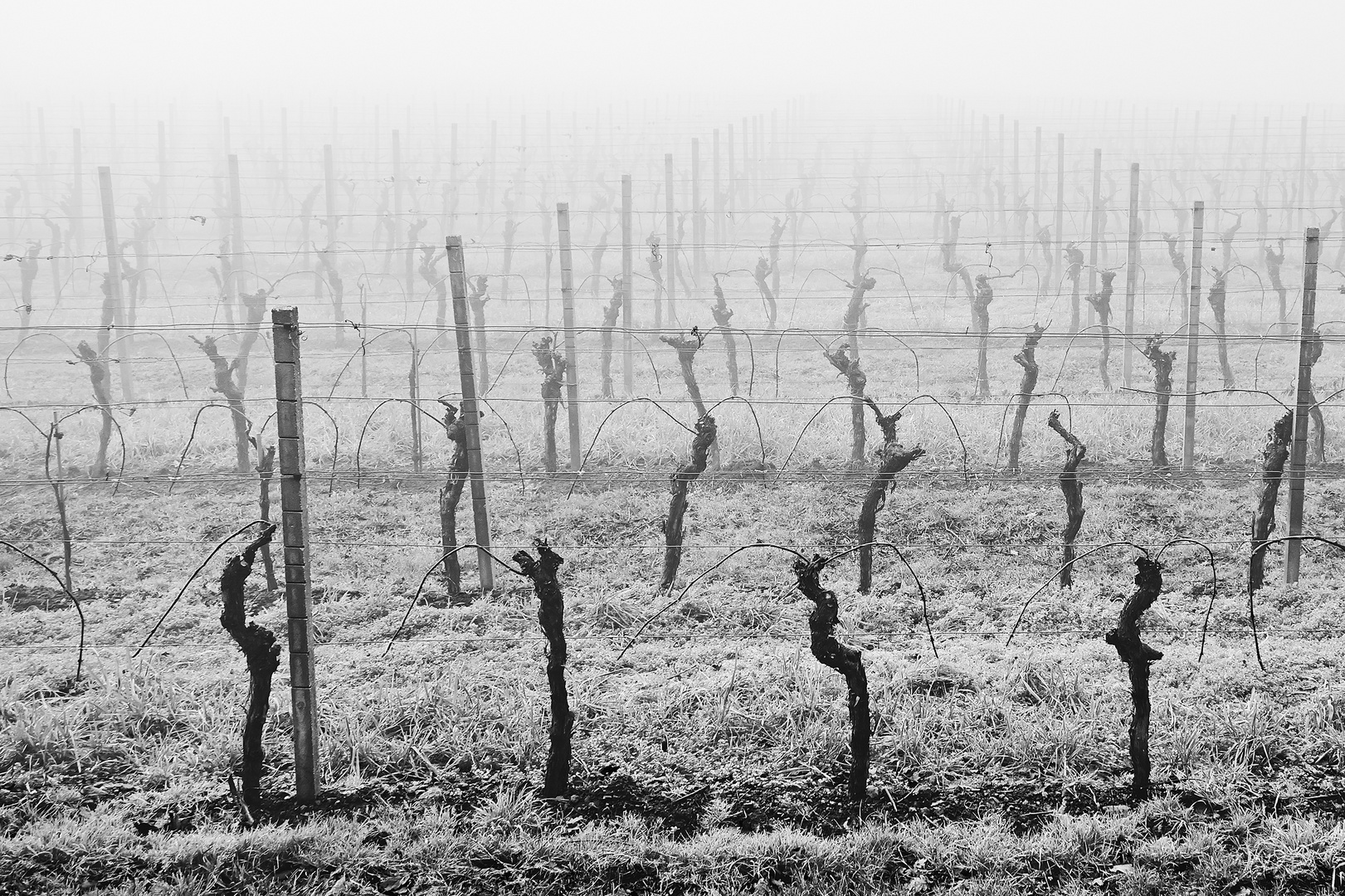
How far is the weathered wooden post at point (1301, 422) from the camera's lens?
6543 mm

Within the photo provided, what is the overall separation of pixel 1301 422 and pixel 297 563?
5489 mm

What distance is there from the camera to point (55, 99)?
6141 centimetres

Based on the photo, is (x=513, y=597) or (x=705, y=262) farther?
(x=705, y=262)

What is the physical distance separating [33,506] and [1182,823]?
7.97 metres

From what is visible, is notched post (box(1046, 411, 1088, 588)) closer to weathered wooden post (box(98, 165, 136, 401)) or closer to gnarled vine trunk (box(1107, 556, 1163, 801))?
gnarled vine trunk (box(1107, 556, 1163, 801))

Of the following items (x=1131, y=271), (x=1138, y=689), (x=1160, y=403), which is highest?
(x=1131, y=271)

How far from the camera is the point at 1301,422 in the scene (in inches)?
260

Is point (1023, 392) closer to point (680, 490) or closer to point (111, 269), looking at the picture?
point (680, 490)

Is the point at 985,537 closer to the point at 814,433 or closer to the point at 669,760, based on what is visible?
the point at 814,433

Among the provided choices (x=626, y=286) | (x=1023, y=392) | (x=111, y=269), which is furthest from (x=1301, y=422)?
(x=111, y=269)

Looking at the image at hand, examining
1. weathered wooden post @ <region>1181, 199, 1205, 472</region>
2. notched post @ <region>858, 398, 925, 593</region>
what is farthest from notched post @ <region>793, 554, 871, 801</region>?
weathered wooden post @ <region>1181, 199, 1205, 472</region>

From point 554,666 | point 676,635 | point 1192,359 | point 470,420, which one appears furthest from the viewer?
point 1192,359

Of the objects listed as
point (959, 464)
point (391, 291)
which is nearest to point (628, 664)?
point (959, 464)

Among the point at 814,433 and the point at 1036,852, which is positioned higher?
the point at 814,433
